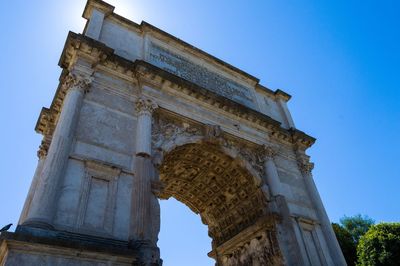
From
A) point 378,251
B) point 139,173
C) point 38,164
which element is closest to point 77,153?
point 139,173

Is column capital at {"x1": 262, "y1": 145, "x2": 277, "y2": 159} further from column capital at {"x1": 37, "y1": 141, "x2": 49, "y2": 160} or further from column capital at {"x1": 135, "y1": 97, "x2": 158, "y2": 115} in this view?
column capital at {"x1": 37, "y1": 141, "x2": 49, "y2": 160}

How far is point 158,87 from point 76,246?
6.45 metres

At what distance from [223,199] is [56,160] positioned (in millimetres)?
7426

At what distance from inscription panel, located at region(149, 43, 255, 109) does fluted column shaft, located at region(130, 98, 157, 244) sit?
2.80 meters

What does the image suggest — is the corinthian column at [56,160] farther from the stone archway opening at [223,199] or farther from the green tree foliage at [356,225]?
the green tree foliage at [356,225]

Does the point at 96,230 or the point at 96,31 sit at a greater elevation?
the point at 96,31

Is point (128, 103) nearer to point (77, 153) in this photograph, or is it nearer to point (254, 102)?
point (77, 153)

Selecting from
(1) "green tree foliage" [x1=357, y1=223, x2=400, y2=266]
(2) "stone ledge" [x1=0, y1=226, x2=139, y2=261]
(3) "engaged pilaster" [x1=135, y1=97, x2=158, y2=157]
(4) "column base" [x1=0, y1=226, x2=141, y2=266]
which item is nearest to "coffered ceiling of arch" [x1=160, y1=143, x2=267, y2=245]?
(3) "engaged pilaster" [x1=135, y1=97, x2=158, y2=157]

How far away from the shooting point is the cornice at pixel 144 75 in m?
10.2

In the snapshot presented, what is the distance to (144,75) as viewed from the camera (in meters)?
11.1

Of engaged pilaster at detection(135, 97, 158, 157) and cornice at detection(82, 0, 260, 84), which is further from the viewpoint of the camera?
cornice at detection(82, 0, 260, 84)

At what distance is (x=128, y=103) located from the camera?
10.5 m

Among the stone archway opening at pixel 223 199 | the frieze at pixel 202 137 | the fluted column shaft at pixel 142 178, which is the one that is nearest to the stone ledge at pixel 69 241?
the fluted column shaft at pixel 142 178

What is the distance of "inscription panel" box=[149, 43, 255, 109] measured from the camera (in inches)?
511
